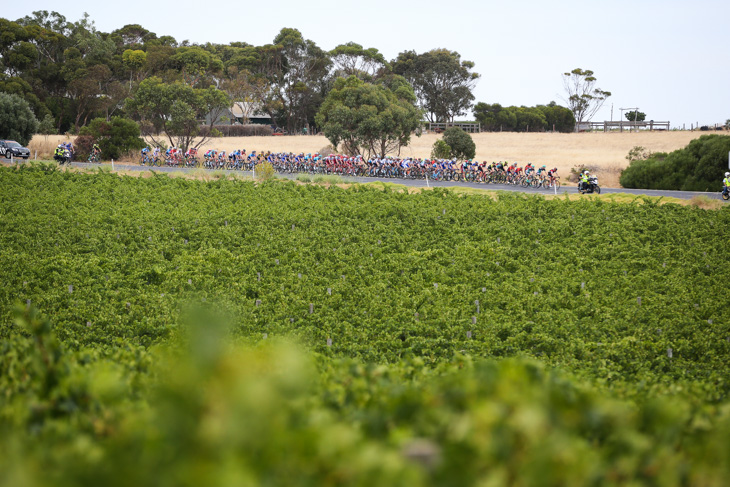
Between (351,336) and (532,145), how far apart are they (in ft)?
210

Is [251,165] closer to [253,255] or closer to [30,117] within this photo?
[30,117]

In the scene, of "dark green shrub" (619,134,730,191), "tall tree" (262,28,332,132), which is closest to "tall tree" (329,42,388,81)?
"tall tree" (262,28,332,132)

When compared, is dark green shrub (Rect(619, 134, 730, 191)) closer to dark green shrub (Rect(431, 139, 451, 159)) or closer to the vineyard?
the vineyard

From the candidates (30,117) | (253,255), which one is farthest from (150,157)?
(253,255)

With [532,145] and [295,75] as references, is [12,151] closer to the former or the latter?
[295,75]

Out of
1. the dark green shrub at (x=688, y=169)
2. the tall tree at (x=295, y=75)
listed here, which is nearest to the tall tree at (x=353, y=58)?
the tall tree at (x=295, y=75)

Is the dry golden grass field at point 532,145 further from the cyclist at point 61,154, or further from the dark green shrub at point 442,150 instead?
the cyclist at point 61,154

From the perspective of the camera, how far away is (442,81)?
86.4m

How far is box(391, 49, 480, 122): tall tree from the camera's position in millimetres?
85562

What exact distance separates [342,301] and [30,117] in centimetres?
4807

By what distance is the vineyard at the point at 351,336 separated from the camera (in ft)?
6.00

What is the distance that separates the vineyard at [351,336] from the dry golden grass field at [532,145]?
3280 centimetres

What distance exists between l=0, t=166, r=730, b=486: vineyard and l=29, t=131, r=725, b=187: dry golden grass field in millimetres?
32801

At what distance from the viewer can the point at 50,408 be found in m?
2.80
